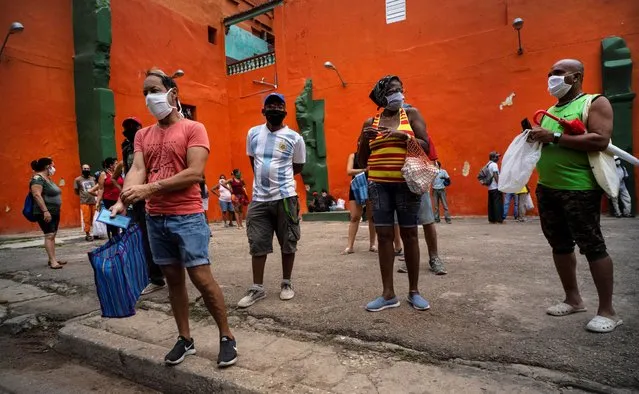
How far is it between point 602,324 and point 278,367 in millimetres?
1948

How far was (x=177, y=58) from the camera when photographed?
1414cm

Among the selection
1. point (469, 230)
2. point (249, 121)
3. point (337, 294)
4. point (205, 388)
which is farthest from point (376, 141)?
point (249, 121)

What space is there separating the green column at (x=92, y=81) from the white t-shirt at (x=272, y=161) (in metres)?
9.58

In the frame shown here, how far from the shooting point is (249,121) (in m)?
15.5

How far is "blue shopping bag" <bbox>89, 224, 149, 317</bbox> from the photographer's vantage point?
2395 millimetres

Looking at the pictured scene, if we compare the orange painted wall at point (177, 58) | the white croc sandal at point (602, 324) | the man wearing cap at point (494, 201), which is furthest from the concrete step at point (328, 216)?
the white croc sandal at point (602, 324)

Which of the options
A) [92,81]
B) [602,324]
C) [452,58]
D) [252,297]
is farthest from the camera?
[452,58]

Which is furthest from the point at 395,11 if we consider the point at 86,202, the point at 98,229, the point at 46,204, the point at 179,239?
the point at 179,239

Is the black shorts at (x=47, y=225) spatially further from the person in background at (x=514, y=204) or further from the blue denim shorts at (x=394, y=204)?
the person in background at (x=514, y=204)

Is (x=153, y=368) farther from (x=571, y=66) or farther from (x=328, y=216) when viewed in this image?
(x=328, y=216)

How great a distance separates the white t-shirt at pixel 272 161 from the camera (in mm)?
3459

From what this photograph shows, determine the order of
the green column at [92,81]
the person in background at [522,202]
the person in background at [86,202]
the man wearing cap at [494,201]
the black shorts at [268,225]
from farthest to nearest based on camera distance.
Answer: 1. the green column at [92,81]
2. the person in background at [522,202]
3. the man wearing cap at [494,201]
4. the person in background at [86,202]
5. the black shorts at [268,225]

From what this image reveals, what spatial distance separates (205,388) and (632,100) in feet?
37.7

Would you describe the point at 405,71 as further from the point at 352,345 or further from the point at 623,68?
the point at 352,345
